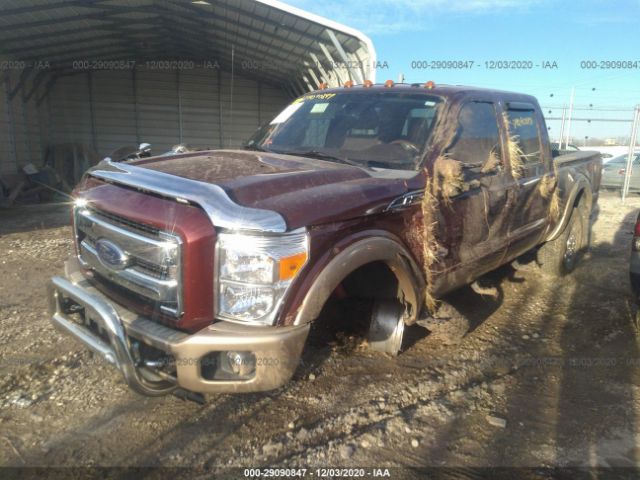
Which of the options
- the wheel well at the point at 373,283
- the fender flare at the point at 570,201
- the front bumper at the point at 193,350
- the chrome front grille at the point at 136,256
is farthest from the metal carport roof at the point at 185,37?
the front bumper at the point at 193,350

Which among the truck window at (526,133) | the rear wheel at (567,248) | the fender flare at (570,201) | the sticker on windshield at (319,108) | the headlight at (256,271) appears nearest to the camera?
the headlight at (256,271)

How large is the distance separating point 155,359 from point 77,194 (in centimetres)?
123

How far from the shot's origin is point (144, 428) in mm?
2795

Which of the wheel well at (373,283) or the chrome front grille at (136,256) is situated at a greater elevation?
the chrome front grille at (136,256)

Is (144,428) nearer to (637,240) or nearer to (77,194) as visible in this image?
(77,194)

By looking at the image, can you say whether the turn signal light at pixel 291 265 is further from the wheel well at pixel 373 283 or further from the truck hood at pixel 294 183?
the wheel well at pixel 373 283

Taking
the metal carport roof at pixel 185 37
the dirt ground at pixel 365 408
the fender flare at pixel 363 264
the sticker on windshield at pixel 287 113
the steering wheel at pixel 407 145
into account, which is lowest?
the dirt ground at pixel 365 408

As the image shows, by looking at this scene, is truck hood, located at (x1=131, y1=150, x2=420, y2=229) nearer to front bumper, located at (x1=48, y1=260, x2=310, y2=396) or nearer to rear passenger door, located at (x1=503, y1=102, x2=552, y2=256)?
front bumper, located at (x1=48, y1=260, x2=310, y2=396)

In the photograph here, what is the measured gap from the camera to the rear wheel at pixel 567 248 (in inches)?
224

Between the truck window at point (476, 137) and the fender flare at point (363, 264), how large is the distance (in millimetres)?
951

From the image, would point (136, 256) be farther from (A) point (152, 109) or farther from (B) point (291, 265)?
(A) point (152, 109)

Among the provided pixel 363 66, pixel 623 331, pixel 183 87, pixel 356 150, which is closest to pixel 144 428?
pixel 356 150

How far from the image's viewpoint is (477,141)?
3.76 metres

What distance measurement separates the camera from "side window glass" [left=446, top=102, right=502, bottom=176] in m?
3.51
